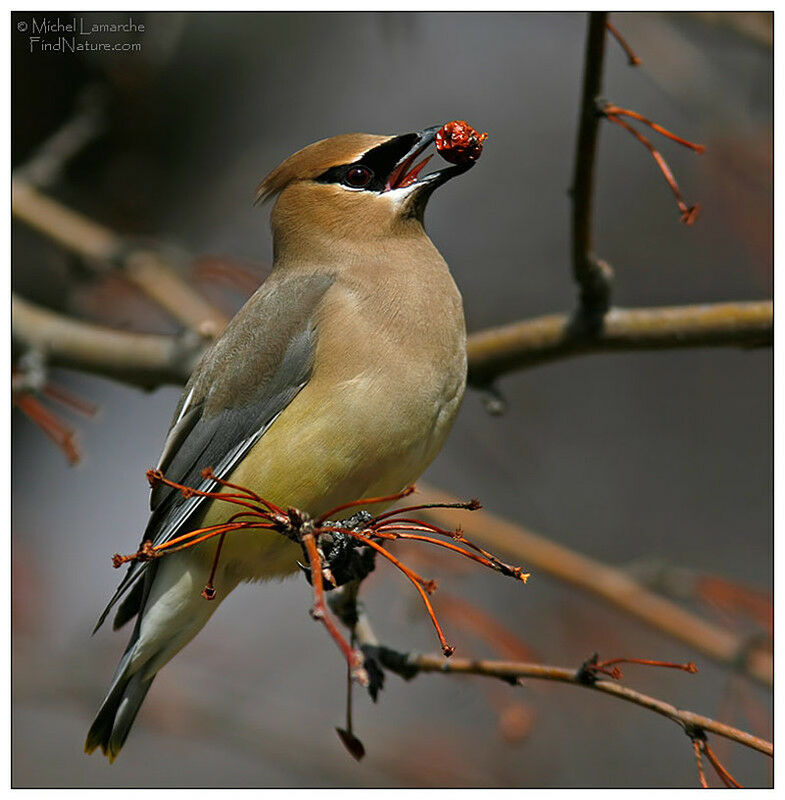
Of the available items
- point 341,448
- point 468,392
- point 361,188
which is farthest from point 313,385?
point 468,392

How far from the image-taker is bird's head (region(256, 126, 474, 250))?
336 centimetres

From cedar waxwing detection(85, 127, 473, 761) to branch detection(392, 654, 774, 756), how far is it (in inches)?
19.5

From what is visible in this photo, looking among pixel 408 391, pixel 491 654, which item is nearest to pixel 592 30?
pixel 408 391

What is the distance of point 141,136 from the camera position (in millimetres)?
5832

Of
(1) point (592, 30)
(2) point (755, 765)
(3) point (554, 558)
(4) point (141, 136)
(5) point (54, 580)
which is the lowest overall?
(2) point (755, 765)

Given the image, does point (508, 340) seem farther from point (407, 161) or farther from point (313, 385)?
point (313, 385)

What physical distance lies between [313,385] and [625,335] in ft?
3.56

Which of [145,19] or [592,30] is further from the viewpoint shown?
[145,19]

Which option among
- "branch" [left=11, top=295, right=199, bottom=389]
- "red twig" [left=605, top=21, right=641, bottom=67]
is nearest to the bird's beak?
"red twig" [left=605, top=21, right=641, bottom=67]

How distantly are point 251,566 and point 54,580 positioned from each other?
2759 millimetres

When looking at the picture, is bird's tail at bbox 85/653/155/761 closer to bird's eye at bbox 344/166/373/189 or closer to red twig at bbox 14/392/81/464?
red twig at bbox 14/392/81/464

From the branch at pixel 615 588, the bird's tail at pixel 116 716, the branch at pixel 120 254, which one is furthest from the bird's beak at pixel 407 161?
the bird's tail at pixel 116 716

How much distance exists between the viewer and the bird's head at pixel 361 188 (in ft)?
11.0

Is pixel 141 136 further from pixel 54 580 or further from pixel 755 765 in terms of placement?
pixel 755 765
